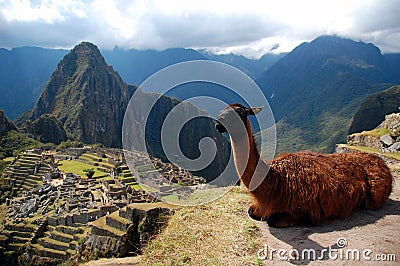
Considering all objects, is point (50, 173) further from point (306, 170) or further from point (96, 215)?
point (306, 170)

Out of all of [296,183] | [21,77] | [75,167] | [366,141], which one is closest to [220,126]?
[296,183]

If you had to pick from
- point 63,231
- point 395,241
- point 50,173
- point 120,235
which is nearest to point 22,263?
point 63,231

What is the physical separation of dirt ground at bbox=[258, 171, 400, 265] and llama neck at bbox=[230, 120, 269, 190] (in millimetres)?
636

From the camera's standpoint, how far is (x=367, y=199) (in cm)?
396

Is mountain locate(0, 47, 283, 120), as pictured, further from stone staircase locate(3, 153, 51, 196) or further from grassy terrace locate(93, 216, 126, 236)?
grassy terrace locate(93, 216, 126, 236)

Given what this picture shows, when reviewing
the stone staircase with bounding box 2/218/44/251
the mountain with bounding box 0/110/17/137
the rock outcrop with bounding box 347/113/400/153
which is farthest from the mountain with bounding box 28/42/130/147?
the rock outcrop with bounding box 347/113/400/153

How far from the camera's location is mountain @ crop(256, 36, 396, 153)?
267ft

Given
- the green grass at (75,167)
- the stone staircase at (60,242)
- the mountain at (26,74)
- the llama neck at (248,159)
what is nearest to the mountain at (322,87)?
the mountain at (26,74)

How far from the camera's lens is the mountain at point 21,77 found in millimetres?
159650

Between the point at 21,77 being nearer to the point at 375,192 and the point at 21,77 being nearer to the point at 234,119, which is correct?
the point at 234,119

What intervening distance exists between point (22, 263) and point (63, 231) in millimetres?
3101

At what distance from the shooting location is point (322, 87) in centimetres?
12156

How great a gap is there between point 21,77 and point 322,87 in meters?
158

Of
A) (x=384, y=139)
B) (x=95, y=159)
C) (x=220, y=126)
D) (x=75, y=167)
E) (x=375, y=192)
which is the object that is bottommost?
(x=75, y=167)
